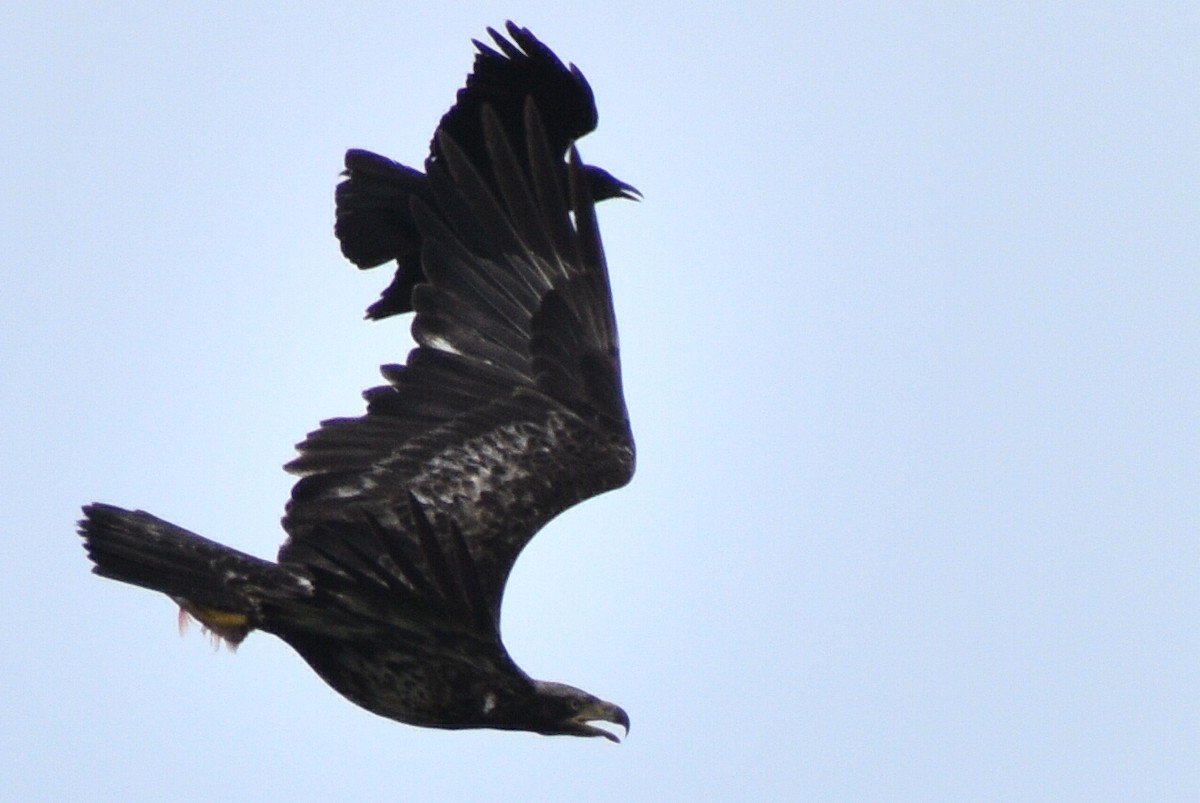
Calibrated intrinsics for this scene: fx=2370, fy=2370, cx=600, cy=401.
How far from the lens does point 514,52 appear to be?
10703 millimetres

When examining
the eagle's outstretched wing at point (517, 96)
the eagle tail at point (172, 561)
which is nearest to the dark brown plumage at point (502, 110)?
the eagle's outstretched wing at point (517, 96)

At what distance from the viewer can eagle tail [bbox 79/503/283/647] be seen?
9.09 meters

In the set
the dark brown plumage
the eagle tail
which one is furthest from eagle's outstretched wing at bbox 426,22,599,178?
the eagle tail

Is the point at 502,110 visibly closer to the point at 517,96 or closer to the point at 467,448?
the point at 517,96

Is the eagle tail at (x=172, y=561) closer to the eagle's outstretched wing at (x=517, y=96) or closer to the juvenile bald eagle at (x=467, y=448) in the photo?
the juvenile bald eagle at (x=467, y=448)

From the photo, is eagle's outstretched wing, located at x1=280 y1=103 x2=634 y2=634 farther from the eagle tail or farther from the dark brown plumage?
the eagle tail

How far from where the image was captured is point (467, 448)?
1053 cm

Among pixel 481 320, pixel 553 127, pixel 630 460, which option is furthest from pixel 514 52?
pixel 630 460

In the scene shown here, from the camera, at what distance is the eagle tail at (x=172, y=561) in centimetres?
909

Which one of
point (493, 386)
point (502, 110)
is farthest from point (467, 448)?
point (502, 110)

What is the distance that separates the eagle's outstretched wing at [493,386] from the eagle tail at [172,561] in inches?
28.8

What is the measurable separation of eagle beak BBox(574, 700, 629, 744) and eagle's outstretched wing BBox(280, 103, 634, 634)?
2.13ft

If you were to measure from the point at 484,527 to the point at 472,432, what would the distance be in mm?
532

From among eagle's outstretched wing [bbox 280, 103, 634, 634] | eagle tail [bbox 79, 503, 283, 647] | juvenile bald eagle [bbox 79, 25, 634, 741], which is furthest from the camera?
eagle's outstretched wing [bbox 280, 103, 634, 634]
